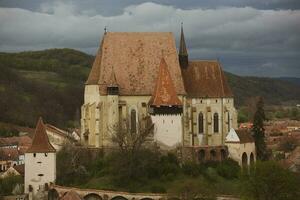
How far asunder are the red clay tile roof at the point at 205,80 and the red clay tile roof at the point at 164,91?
4521 mm

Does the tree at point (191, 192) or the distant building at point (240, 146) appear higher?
the distant building at point (240, 146)

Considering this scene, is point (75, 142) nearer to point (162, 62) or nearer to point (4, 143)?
point (162, 62)

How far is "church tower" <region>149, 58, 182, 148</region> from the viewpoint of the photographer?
75.7m

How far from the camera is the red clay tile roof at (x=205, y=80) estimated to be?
8081 centimetres

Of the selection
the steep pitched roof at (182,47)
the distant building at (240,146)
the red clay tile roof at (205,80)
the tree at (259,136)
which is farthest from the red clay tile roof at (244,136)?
the steep pitched roof at (182,47)

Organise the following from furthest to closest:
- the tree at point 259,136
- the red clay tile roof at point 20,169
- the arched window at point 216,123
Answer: the red clay tile roof at point 20,169 < the tree at point 259,136 < the arched window at point 216,123

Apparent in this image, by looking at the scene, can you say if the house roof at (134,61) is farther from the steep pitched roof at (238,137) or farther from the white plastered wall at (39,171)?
the white plastered wall at (39,171)

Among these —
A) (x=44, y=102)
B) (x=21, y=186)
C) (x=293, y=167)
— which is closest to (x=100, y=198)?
(x=21, y=186)

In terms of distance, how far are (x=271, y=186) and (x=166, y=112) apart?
17217 millimetres

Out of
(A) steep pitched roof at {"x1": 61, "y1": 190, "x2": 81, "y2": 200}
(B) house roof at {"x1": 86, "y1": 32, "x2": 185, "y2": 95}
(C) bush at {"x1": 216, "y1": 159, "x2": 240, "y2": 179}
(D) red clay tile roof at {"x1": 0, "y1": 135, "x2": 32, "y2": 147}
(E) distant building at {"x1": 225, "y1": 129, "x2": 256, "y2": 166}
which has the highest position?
(B) house roof at {"x1": 86, "y1": 32, "x2": 185, "y2": 95}

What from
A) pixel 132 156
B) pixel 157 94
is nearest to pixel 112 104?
pixel 157 94

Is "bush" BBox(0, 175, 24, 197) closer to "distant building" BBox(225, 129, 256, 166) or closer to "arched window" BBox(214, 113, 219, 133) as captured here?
"arched window" BBox(214, 113, 219, 133)

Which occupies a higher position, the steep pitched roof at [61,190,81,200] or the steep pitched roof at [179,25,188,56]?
the steep pitched roof at [179,25,188,56]

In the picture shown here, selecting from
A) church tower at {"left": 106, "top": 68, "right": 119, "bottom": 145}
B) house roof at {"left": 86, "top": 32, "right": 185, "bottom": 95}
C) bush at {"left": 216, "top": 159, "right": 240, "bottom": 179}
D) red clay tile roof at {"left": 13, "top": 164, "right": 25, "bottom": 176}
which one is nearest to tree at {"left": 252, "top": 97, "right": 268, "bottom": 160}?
bush at {"left": 216, "top": 159, "right": 240, "bottom": 179}
